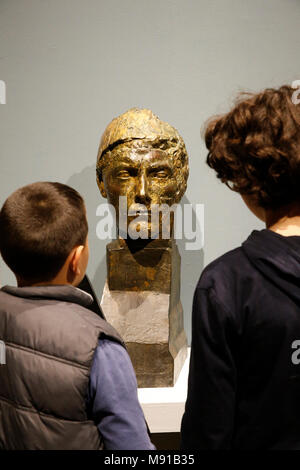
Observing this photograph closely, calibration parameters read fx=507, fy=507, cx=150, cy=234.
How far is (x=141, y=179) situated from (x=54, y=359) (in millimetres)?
909

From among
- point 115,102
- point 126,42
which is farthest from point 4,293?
point 126,42

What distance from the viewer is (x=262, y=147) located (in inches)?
34.0

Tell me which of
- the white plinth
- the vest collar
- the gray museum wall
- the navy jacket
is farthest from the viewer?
the gray museum wall

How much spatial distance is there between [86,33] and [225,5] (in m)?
0.60

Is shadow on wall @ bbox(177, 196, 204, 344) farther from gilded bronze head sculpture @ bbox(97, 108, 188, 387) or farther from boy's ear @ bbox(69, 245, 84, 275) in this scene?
boy's ear @ bbox(69, 245, 84, 275)

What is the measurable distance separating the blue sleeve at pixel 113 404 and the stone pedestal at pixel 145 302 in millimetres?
791

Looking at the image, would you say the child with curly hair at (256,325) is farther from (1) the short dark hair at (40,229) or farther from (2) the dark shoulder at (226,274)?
(1) the short dark hair at (40,229)

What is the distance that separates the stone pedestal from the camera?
171 cm

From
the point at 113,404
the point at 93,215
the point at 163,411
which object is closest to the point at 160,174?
the point at 93,215

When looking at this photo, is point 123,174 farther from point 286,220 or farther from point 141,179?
point 286,220

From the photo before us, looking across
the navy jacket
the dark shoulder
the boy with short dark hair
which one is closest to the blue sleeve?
the boy with short dark hair

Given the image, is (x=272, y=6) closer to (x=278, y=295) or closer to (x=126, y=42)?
(x=126, y=42)

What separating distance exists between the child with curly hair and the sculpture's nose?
0.80 metres

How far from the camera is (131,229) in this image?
1.71 meters
